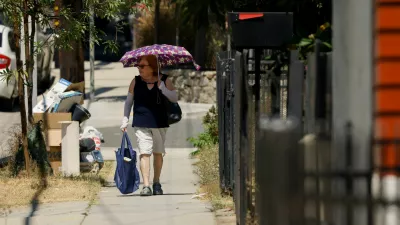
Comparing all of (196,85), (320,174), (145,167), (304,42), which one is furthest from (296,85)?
(196,85)

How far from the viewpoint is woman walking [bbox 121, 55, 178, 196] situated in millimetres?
9523

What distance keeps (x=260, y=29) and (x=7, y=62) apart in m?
12.3

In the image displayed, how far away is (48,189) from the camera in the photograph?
947cm

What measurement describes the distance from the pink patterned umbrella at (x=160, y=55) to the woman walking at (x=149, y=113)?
252mm

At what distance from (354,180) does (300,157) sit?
27cm

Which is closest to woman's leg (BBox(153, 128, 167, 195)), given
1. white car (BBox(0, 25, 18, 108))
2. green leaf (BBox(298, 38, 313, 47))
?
green leaf (BBox(298, 38, 313, 47))

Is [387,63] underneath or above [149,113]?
above

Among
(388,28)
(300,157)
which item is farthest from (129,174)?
(300,157)

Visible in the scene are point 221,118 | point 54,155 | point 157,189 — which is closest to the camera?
point 221,118

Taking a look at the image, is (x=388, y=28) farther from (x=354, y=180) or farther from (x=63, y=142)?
(x=63, y=142)

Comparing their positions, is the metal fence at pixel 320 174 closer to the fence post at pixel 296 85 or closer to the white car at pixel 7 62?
the fence post at pixel 296 85

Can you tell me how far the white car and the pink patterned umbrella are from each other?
8105 mm

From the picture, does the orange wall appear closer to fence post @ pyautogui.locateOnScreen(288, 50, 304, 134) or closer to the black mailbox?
the black mailbox

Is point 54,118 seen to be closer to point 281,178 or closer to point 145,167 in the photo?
point 145,167
